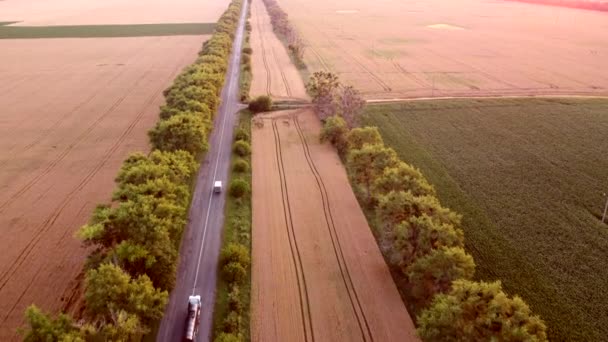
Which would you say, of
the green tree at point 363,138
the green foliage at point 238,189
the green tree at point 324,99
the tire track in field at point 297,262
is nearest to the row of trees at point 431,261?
the green tree at point 363,138

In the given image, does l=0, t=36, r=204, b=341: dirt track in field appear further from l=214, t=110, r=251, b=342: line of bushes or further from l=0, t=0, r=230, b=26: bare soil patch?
l=0, t=0, r=230, b=26: bare soil patch

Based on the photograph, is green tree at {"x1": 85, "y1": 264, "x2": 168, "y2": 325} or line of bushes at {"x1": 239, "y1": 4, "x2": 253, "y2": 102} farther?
line of bushes at {"x1": 239, "y1": 4, "x2": 253, "y2": 102}

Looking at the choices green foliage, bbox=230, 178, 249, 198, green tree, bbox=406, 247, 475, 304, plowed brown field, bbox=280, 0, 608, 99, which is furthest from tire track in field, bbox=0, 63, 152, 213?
plowed brown field, bbox=280, 0, 608, 99

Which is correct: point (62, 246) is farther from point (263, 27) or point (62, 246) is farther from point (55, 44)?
point (263, 27)

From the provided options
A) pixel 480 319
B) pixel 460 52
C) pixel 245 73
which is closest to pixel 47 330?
pixel 480 319

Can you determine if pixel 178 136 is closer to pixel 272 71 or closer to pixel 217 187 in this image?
pixel 217 187

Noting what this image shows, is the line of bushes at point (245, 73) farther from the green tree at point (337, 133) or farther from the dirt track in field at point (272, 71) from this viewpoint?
the green tree at point (337, 133)

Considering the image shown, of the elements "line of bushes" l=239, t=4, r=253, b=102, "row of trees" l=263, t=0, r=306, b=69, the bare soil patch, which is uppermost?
the bare soil patch

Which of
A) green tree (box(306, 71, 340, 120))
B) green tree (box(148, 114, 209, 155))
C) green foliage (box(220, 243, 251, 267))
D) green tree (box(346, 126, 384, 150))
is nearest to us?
green foliage (box(220, 243, 251, 267))
